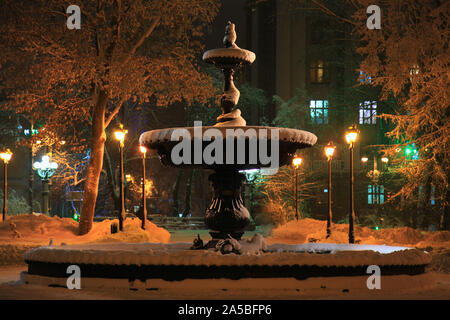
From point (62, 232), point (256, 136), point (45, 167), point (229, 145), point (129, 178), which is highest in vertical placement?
point (45, 167)

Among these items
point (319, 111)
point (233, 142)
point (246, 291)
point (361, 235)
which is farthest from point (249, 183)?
point (246, 291)

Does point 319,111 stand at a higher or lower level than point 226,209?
higher

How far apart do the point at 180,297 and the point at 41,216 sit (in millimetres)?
17995

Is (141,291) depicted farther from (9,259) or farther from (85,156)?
(85,156)

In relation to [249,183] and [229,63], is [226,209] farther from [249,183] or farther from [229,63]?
[249,183]

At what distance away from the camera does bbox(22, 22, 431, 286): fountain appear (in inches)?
336

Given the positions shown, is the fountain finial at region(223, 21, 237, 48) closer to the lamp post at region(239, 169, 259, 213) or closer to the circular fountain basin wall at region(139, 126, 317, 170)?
the circular fountain basin wall at region(139, 126, 317, 170)

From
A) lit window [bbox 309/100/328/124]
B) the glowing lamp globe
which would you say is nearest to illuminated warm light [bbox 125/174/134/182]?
the glowing lamp globe

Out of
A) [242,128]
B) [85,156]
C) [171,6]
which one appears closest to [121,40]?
[171,6]

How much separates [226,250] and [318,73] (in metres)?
38.6

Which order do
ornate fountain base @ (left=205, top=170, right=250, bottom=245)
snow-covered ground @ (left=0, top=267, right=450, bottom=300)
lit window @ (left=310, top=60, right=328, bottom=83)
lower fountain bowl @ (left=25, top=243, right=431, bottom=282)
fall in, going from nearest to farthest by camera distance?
snow-covered ground @ (left=0, top=267, right=450, bottom=300) < lower fountain bowl @ (left=25, top=243, right=431, bottom=282) < ornate fountain base @ (left=205, top=170, right=250, bottom=245) < lit window @ (left=310, top=60, right=328, bottom=83)

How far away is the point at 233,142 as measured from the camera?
9.47 meters

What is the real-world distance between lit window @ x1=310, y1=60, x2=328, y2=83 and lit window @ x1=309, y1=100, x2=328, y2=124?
5.47ft

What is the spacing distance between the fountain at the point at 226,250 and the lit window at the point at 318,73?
118ft
